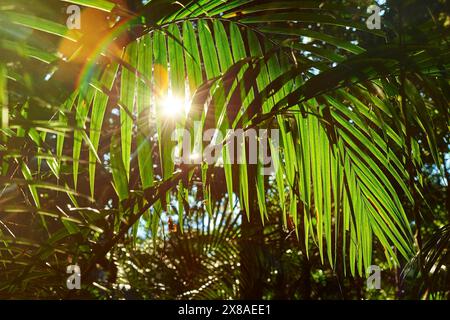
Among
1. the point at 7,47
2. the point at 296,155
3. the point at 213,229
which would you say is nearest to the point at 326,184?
the point at 296,155

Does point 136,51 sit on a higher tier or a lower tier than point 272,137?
higher

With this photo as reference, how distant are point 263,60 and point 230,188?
11.0 inches

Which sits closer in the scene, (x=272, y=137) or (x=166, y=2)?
(x=166, y=2)

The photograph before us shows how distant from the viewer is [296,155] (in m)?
0.89

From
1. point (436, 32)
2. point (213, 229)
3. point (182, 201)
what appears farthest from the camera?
point (213, 229)

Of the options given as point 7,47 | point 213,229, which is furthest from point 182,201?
point 213,229

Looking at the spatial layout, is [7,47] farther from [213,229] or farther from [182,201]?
[213,229]

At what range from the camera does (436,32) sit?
0.68 m

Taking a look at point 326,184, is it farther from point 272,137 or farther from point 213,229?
point 213,229
